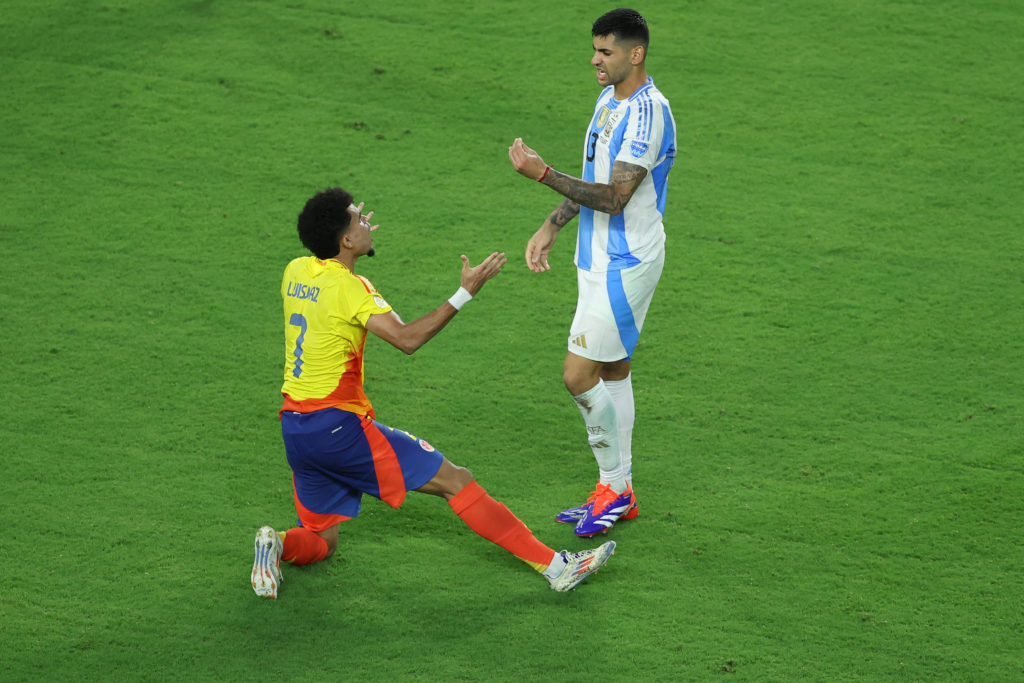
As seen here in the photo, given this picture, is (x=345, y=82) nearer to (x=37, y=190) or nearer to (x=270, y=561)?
(x=37, y=190)

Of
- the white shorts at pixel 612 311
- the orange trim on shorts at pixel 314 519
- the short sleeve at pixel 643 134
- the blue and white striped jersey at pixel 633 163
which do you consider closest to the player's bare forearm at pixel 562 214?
the blue and white striped jersey at pixel 633 163

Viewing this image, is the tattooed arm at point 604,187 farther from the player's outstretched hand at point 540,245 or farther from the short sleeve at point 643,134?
the player's outstretched hand at point 540,245

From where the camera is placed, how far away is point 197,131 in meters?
7.03

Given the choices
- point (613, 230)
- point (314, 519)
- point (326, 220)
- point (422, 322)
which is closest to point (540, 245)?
point (613, 230)

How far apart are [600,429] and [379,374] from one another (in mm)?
1451

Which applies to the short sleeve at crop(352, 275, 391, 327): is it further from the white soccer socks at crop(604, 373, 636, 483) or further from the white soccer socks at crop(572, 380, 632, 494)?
the white soccer socks at crop(604, 373, 636, 483)

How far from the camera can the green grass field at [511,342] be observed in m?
3.98

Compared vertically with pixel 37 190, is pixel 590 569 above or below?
below

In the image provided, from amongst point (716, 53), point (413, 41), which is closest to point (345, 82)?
point (413, 41)

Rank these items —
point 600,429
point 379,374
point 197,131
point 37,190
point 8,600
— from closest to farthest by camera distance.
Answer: point 8,600
point 600,429
point 379,374
point 37,190
point 197,131

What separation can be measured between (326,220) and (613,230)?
1122 mm

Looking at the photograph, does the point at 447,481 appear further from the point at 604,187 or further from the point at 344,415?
the point at 604,187

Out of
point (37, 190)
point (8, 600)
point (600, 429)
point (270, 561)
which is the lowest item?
point (8, 600)

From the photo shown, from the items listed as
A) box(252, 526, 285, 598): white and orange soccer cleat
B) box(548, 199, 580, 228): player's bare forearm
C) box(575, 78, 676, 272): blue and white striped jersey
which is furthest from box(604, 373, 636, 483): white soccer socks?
box(252, 526, 285, 598): white and orange soccer cleat
